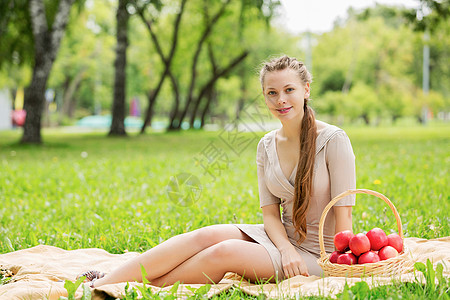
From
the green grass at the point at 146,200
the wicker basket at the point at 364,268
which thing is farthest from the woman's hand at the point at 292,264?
the green grass at the point at 146,200

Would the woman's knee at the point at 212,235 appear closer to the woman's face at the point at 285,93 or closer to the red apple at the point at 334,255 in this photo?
the red apple at the point at 334,255

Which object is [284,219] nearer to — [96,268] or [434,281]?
[434,281]

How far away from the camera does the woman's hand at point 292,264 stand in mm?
2977

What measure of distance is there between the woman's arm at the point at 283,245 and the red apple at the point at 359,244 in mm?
338

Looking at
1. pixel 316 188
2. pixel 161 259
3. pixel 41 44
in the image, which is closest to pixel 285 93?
pixel 316 188

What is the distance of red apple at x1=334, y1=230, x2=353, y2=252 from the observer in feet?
9.42

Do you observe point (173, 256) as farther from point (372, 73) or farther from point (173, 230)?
point (372, 73)

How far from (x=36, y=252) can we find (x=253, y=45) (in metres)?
23.5

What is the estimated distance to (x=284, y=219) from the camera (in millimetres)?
3338

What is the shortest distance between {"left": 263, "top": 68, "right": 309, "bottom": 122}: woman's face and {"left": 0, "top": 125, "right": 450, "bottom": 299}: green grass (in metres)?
1.58

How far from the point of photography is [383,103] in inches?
1506

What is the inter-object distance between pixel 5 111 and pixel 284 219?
118 ft

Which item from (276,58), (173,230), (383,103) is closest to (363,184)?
(173,230)

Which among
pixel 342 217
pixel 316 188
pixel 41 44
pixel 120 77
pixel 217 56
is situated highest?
pixel 217 56
